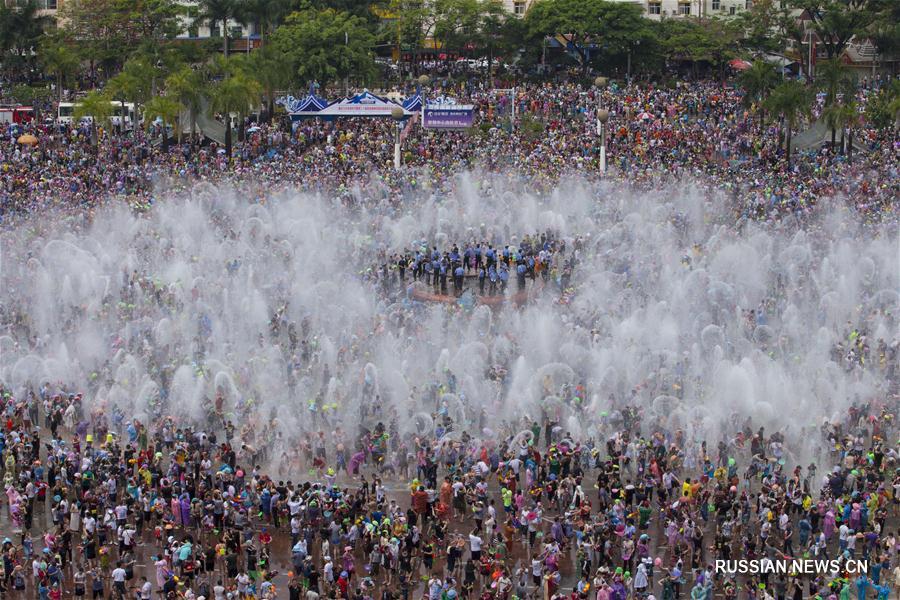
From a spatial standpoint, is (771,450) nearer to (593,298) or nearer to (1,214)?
(593,298)

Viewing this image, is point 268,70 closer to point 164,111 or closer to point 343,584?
point 164,111

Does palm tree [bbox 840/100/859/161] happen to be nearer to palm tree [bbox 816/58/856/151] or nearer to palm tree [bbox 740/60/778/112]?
palm tree [bbox 816/58/856/151]

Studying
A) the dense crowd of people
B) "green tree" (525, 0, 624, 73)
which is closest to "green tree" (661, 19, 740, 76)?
"green tree" (525, 0, 624, 73)

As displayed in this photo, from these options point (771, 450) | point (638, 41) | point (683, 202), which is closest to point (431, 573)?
point (771, 450)

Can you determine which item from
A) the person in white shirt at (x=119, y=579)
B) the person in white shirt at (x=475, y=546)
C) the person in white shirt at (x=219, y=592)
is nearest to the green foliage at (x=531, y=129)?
the person in white shirt at (x=475, y=546)

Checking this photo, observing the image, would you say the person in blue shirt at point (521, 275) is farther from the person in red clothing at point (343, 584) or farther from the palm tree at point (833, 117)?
the palm tree at point (833, 117)

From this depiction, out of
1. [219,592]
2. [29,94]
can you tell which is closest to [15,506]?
[219,592]
